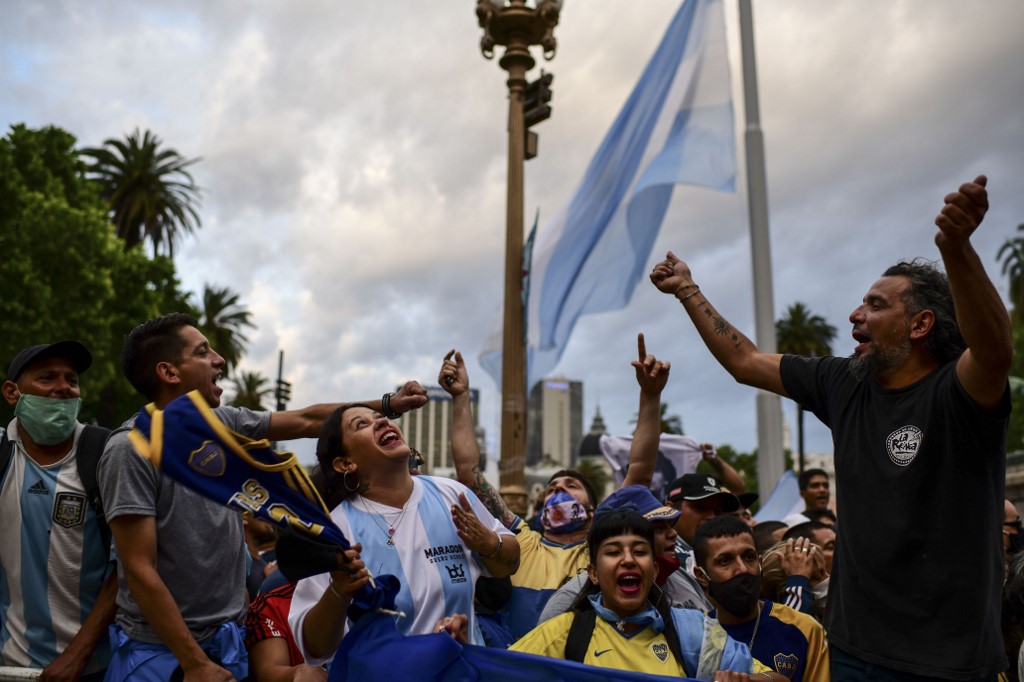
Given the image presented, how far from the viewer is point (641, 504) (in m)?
4.68

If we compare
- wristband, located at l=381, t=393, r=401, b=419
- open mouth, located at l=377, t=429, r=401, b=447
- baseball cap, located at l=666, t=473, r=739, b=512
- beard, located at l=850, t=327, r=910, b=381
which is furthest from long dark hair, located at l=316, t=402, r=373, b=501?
baseball cap, located at l=666, t=473, r=739, b=512

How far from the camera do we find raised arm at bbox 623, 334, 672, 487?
495 cm

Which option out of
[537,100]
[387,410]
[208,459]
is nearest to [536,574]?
[387,410]

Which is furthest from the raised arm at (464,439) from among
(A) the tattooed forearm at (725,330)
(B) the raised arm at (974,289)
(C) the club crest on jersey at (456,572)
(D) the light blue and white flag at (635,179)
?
(D) the light blue and white flag at (635,179)

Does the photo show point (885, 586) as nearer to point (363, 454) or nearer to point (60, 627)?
point (363, 454)

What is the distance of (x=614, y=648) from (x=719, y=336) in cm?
124

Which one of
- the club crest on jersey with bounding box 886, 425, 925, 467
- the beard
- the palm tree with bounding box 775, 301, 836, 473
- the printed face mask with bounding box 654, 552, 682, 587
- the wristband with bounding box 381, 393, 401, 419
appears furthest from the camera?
the palm tree with bounding box 775, 301, 836, 473

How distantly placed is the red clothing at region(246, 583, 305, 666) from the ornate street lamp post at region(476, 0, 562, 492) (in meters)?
7.44

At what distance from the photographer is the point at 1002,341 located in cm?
267

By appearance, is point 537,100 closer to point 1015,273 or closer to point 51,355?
point 51,355

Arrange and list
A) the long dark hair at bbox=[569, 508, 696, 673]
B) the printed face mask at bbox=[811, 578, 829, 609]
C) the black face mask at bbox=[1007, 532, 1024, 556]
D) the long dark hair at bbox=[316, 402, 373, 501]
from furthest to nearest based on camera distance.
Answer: the black face mask at bbox=[1007, 532, 1024, 556] → the printed face mask at bbox=[811, 578, 829, 609] → the long dark hair at bbox=[569, 508, 696, 673] → the long dark hair at bbox=[316, 402, 373, 501]

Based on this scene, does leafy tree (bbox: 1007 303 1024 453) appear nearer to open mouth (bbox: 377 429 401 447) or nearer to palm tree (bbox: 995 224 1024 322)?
palm tree (bbox: 995 224 1024 322)

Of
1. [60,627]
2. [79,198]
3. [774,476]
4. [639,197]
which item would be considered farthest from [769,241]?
[79,198]

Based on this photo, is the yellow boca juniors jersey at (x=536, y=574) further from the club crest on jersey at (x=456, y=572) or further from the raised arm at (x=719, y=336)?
the raised arm at (x=719, y=336)
